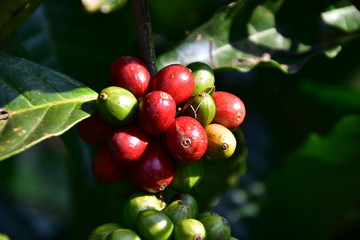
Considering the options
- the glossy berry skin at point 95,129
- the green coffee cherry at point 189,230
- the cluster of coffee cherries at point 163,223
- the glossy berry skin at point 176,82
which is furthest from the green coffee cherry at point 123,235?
the glossy berry skin at point 176,82

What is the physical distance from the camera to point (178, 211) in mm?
1622

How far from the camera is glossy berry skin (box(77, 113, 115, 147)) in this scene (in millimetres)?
1747

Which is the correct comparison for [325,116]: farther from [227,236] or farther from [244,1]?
[227,236]

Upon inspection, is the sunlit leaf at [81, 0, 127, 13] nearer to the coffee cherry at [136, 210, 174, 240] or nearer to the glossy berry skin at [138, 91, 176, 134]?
the glossy berry skin at [138, 91, 176, 134]

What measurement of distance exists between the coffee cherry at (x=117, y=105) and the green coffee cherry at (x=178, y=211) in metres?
0.29

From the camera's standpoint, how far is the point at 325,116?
3158 millimetres

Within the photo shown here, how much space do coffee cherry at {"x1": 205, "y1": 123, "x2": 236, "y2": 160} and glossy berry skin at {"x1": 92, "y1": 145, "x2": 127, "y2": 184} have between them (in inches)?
11.1

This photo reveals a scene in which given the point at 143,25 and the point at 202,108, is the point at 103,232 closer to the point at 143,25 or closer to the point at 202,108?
the point at 202,108

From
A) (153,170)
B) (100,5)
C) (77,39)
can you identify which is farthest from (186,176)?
(77,39)

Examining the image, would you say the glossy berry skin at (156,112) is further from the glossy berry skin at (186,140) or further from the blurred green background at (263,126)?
the blurred green background at (263,126)

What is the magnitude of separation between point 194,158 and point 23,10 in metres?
0.78

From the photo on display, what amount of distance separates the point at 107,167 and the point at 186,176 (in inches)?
9.6

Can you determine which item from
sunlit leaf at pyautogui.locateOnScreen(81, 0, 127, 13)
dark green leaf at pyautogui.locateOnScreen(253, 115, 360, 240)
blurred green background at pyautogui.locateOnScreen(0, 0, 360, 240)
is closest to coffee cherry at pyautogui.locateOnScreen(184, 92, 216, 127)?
sunlit leaf at pyautogui.locateOnScreen(81, 0, 127, 13)

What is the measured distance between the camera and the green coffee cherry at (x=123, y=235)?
1.53 m
